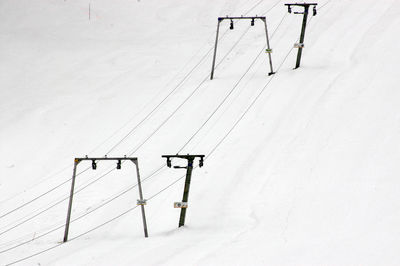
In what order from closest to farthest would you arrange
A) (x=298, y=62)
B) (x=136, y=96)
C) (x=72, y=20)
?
1. (x=298, y=62)
2. (x=136, y=96)
3. (x=72, y=20)

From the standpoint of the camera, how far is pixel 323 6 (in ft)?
109

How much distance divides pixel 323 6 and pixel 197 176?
56.0 ft

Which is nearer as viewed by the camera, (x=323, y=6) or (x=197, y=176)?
(x=197, y=176)

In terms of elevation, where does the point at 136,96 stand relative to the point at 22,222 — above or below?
above

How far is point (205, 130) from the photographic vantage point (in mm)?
22906

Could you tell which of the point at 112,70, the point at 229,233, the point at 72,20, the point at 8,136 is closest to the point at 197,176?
the point at 229,233

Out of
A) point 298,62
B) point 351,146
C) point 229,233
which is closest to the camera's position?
point 229,233

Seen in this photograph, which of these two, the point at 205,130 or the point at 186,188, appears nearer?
the point at 186,188

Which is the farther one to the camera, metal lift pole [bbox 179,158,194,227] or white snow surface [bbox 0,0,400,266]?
metal lift pole [bbox 179,158,194,227]

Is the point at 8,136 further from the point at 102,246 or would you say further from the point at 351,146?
the point at 351,146

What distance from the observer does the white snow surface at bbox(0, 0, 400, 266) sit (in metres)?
15.0

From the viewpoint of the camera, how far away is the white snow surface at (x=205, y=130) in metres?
15.0

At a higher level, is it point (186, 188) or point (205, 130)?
point (186, 188)

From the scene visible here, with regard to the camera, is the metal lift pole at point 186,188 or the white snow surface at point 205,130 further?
the metal lift pole at point 186,188
